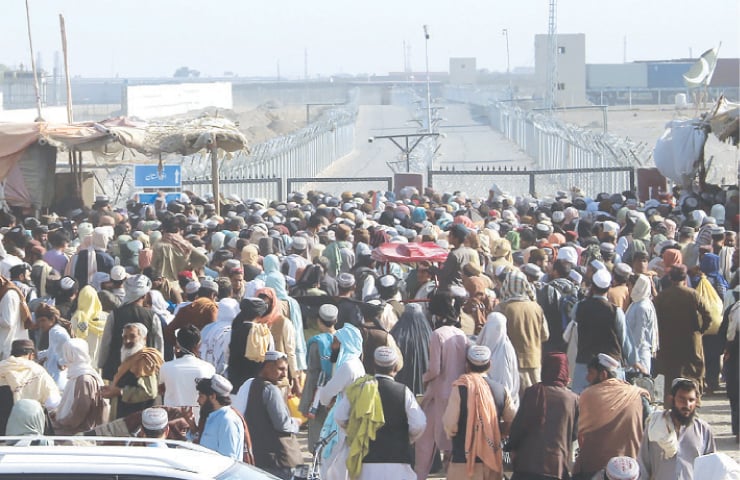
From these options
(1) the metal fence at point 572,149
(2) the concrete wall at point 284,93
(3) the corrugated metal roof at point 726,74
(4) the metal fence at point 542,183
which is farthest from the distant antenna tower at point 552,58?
(2) the concrete wall at point 284,93

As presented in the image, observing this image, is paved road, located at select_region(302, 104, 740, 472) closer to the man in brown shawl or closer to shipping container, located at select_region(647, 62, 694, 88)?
the man in brown shawl

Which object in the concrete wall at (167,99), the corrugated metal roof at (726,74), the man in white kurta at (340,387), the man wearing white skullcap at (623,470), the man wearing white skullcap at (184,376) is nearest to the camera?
the man wearing white skullcap at (623,470)

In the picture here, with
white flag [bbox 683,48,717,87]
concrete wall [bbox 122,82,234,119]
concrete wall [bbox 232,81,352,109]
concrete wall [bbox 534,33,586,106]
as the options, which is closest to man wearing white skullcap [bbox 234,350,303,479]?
white flag [bbox 683,48,717,87]

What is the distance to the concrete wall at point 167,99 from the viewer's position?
8869cm

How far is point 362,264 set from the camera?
12.1m

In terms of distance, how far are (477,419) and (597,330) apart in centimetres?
211

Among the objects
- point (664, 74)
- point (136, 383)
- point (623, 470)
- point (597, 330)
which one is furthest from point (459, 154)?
point (664, 74)

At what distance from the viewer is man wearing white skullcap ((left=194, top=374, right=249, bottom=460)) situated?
663 cm

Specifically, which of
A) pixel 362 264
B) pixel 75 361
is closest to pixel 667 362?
pixel 362 264

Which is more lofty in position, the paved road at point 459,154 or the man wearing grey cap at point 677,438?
the man wearing grey cap at point 677,438

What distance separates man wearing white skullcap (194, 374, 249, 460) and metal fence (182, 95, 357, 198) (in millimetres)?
13098

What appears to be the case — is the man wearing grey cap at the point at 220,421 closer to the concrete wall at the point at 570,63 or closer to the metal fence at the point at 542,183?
the metal fence at the point at 542,183

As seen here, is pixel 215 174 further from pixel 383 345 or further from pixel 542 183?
pixel 542 183

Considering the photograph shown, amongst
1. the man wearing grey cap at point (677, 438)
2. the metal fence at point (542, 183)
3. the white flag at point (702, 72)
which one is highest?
the white flag at point (702, 72)
